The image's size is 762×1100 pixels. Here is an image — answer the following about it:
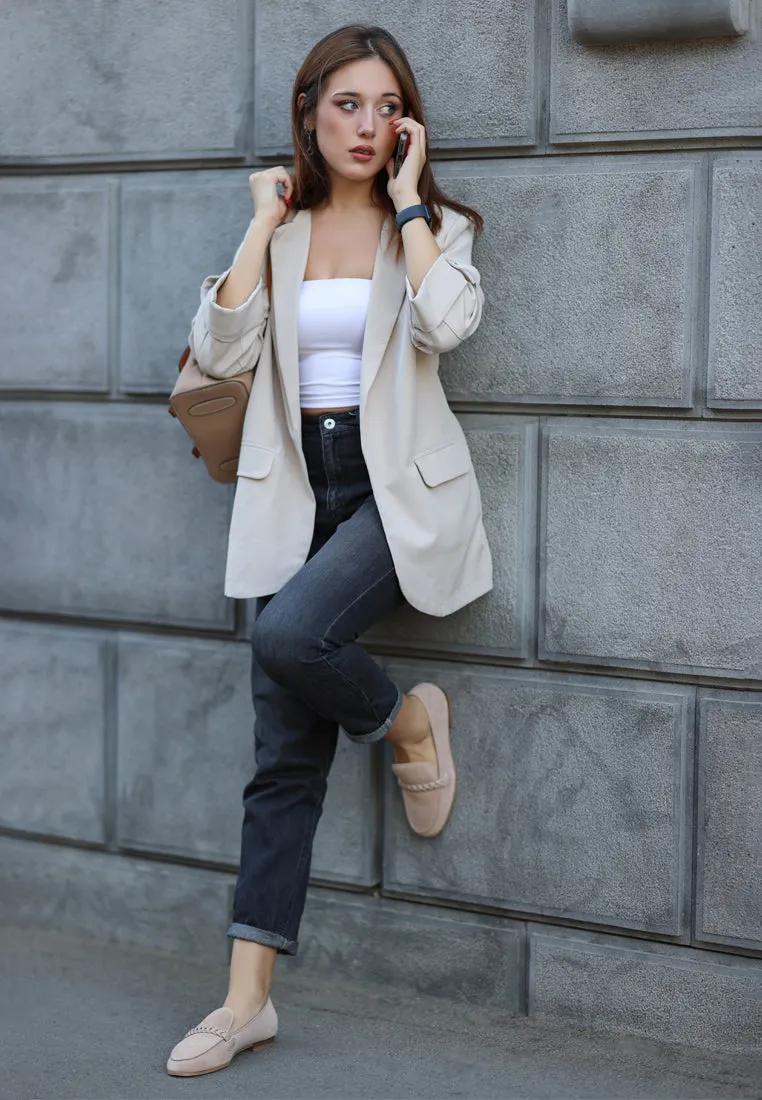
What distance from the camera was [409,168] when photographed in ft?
11.4

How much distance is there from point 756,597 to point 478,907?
1.14 m

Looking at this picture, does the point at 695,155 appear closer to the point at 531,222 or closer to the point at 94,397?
the point at 531,222

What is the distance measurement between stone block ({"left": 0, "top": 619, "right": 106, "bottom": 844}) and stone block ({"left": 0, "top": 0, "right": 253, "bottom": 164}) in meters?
1.49

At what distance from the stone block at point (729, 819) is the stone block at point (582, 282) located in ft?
2.57

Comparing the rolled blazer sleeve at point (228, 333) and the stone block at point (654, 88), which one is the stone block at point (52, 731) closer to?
the rolled blazer sleeve at point (228, 333)

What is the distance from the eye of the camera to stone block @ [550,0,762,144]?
3434mm

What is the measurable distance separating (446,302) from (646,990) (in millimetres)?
1806

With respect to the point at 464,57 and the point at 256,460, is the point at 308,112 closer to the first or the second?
Result: the point at 464,57

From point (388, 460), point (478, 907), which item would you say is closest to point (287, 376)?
point (388, 460)

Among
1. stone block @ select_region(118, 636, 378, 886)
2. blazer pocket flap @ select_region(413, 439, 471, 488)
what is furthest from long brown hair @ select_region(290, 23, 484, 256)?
stone block @ select_region(118, 636, 378, 886)

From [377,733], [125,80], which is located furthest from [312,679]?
[125,80]

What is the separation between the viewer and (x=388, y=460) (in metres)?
3.50

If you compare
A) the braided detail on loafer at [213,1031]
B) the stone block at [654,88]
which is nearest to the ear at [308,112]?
the stone block at [654,88]

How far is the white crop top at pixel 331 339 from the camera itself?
11.6ft
